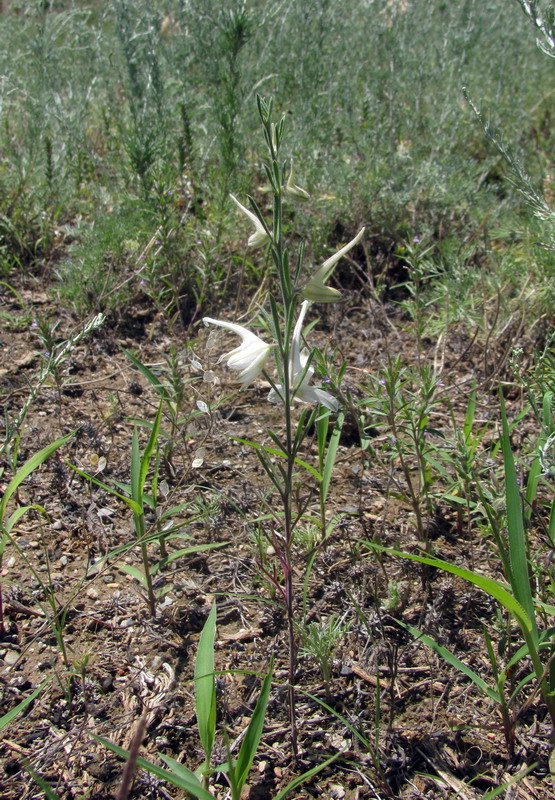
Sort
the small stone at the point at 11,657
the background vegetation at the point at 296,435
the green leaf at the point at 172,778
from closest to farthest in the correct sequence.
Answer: the green leaf at the point at 172,778 → the background vegetation at the point at 296,435 → the small stone at the point at 11,657

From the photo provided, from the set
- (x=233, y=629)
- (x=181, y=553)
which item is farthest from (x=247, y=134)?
(x=233, y=629)

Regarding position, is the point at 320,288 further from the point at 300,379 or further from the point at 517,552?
the point at 517,552

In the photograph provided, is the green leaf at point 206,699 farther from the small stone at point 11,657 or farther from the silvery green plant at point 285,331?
the small stone at point 11,657

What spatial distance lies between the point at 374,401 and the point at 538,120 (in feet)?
15.4

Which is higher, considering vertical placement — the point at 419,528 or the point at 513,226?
the point at 513,226

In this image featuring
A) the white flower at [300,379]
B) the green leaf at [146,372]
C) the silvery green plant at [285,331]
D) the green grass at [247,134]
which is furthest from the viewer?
the green grass at [247,134]

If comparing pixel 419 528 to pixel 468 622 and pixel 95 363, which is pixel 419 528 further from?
pixel 95 363

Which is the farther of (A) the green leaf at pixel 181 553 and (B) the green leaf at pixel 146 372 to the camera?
(B) the green leaf at pixel 146 372

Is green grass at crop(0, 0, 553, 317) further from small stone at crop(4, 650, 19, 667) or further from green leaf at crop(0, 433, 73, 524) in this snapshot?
small stone at crop(4, 650, 19, 667)

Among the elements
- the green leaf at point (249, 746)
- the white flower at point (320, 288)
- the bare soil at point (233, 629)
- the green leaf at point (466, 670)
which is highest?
the white flower at point (320, 288)

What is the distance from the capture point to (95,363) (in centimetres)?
338

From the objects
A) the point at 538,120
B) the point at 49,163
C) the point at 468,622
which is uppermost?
the point at 538,120

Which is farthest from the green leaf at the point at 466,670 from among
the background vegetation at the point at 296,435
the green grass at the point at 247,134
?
the green grass at the point at 247,134

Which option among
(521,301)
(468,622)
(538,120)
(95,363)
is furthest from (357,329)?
(538,120)
